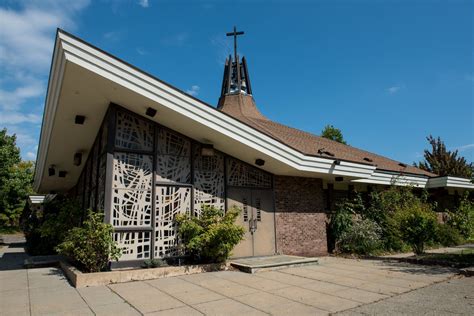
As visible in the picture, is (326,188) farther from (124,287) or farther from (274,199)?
(124,287)

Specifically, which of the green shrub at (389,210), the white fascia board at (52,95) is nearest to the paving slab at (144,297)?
the white fascia board at (52,95)

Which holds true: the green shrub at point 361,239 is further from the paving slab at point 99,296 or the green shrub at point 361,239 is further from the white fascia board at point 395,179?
the paving slab at point 99,296

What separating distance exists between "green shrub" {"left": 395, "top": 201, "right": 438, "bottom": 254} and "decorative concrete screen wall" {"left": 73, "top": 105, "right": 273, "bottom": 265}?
5.14m

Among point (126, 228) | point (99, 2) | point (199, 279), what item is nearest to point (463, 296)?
point (199, 279)

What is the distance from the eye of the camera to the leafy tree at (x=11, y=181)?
1809 cm

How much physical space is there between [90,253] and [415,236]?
8.31 metres

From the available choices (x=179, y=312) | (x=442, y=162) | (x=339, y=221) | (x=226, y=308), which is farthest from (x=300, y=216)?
(x=442, y=162)

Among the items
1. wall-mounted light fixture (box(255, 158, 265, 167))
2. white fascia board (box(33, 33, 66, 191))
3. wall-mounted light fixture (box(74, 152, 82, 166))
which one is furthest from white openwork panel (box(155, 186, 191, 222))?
wall-mounted light fixture (box(74, 152, 82, 166))

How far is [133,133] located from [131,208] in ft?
5.71

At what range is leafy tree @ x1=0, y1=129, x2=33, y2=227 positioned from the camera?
18091 millimetres

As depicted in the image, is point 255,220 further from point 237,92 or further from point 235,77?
point 235,77

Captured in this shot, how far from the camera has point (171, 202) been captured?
774cm

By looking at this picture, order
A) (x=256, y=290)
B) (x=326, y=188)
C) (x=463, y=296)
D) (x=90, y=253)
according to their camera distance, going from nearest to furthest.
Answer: (x=463, y=296)
(x=256, y=290)
(x=90, y=253)
(x=326, y=188)

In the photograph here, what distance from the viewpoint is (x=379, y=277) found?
6.50 m
